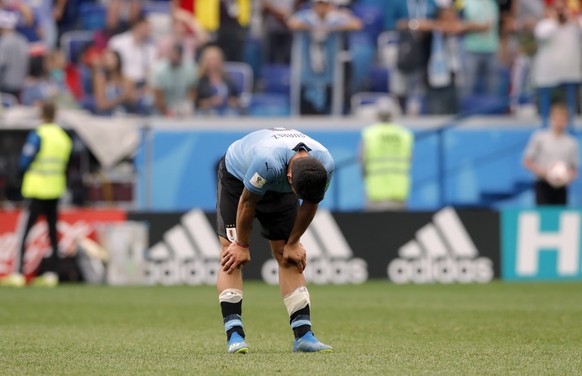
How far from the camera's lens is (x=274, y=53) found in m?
21.6

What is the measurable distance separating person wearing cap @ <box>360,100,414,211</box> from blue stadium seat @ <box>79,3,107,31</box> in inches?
255

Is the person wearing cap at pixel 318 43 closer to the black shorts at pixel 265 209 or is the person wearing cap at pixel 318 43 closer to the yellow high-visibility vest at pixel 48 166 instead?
Result: the yellow high-visibility vest at pixel 48 166

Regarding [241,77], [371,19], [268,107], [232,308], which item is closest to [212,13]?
[241,77]

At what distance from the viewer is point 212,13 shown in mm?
21297

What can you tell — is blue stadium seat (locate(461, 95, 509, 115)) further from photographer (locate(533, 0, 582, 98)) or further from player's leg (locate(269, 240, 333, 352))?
player's leg (locate(269, 240, 333, 352))

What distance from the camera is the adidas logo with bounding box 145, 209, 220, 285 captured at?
17.8 metres

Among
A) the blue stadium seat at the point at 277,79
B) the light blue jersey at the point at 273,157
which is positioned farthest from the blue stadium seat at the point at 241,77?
the light blue jersey at the point at 273,157

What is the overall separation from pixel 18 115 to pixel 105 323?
8.68 metres

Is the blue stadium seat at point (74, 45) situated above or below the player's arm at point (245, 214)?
above

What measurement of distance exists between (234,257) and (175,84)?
40.4 feet

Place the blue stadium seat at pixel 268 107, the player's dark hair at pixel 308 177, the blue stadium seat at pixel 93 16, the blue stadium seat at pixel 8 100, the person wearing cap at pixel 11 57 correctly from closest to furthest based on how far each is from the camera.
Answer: the player's dark hair at pixel 308 177 < the blue stadium seat at pixel 8 100 < the person wearing cap at pixel 11 57 < the blue stadium seat at pixel 268 107 < the blue stadium seat at pixel 93 16

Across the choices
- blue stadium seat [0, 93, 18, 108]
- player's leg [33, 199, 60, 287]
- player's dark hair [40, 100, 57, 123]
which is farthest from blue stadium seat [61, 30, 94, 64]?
player's leg [33, 199, 60, 287]

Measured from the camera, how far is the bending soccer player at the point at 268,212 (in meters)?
7.72

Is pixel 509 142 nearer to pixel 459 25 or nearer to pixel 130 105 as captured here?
pixel 459 25
